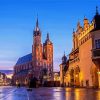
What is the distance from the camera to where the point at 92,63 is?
67.1m

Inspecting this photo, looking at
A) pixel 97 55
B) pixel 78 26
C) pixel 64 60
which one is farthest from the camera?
pixel 64 60

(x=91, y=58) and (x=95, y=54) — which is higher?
(x=95, y=54)

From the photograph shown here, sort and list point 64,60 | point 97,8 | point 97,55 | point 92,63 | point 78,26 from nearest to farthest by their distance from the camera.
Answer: point 97,55 → point 92,63 → point 97,8 → point 78,26 → point 64,60

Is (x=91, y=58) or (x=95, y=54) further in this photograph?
(x=91, y=58)

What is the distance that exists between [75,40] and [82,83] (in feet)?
108

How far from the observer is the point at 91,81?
225 feet

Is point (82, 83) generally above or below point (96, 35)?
below

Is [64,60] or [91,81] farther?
[64,60]

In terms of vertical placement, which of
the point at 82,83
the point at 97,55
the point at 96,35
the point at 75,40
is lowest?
the point at 82,83

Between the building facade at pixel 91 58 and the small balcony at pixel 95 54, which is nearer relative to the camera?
the small balcony at pixel 95 54

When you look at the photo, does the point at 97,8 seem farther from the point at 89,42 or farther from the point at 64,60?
the point at 64,60

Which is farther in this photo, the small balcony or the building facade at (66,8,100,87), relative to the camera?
the building facade at (66,8,100,87)

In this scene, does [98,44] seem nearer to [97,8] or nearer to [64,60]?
[97,8]

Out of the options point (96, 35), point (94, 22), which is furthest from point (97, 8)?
point (96, 35)
